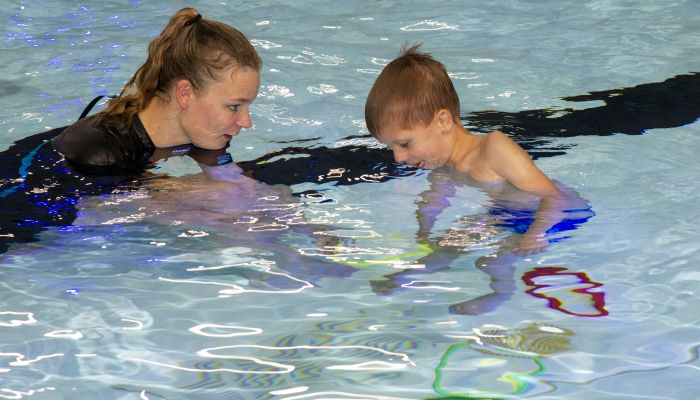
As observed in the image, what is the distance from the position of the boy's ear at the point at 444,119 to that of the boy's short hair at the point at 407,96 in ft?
0.06

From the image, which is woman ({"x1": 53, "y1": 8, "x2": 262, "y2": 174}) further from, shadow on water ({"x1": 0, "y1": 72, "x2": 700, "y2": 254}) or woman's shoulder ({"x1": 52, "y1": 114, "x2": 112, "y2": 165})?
shadow on water ({"x1": 0, "y1": 72, "x2": 700, "y2": 254})

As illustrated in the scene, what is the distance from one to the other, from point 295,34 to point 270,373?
4932 millimetres

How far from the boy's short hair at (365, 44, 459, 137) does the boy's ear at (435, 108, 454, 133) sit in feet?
0.06

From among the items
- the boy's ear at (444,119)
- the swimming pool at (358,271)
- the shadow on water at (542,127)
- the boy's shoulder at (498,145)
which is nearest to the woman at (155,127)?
the swimming pool at (358,271)

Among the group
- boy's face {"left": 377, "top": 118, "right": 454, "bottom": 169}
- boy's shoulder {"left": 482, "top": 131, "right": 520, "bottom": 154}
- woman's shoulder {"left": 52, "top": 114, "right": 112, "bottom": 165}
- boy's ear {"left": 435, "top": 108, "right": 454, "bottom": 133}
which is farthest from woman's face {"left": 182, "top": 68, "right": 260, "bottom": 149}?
boy's shoulder {"left": 482, "top": 131, "right": 520, "bottom": 154}

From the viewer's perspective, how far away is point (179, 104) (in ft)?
13.3

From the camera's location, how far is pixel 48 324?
9.62 feet

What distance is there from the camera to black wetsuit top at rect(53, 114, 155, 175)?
3.96 m

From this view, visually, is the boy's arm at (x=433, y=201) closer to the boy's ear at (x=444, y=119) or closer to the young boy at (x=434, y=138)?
the young boy at (x=434, y=138)

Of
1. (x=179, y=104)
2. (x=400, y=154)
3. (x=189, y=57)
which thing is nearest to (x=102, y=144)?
(x=179, y=104)

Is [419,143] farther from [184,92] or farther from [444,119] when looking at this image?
[184,92]

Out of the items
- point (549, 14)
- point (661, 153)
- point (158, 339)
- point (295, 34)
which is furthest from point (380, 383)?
point (549, 14)

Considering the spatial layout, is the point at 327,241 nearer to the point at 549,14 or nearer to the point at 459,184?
the point at 459,184

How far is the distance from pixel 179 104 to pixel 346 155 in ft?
3.45
